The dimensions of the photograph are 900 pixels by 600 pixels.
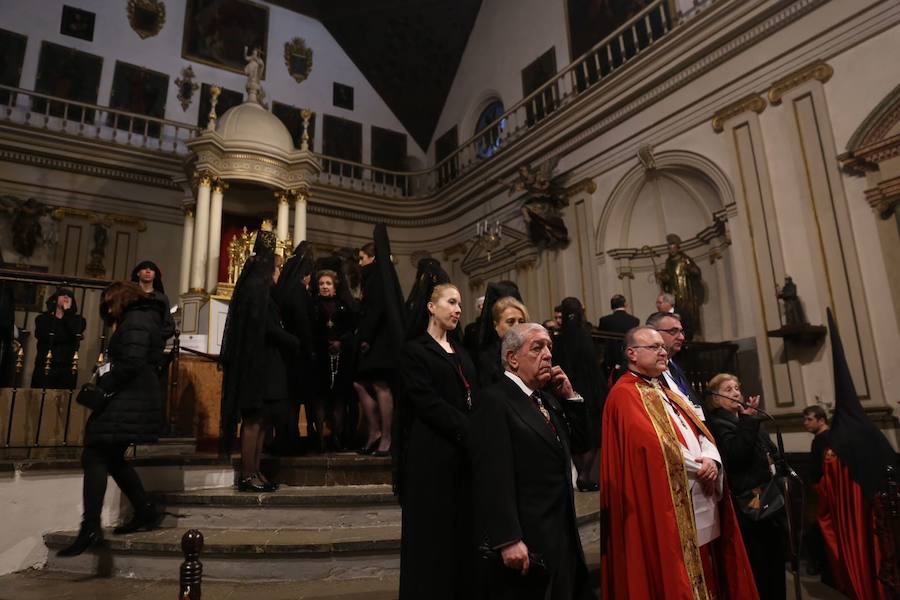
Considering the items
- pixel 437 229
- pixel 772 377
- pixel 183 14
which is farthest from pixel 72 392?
pixel 183 14

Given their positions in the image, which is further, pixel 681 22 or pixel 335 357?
pixel 681 22

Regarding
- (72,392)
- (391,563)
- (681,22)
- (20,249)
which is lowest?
(391,563)

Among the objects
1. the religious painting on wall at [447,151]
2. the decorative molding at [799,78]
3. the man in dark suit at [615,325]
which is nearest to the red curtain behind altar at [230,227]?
the religious painting on wall at [447,151]

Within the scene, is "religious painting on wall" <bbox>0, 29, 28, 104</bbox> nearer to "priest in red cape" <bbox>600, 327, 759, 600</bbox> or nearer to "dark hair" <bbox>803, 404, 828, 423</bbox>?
"priest in red cape" <bbox>600, 327, 759, 600</bbox>

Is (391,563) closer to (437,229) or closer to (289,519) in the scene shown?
(289,519)

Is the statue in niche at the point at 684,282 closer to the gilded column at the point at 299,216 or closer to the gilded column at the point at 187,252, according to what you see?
the gilded column at the point at 299,216

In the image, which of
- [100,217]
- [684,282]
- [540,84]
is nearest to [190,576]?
[684,282]

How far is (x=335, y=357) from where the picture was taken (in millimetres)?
4738

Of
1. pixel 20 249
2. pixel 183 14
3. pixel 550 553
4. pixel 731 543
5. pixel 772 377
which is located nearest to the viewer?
pixel 550 553

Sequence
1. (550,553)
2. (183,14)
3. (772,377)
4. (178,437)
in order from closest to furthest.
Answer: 1. (550,553)
2. (178,437)
3. (772,377)
4. (183,14)

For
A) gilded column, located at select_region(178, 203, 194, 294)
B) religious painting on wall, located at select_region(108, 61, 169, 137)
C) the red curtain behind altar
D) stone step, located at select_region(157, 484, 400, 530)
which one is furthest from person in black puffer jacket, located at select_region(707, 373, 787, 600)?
religious painting on wall, located at select_region(108, 61, 169, 137)

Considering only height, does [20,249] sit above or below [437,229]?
below

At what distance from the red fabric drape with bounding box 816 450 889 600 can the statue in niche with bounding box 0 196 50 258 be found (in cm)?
1213

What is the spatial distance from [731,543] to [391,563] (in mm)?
1663
